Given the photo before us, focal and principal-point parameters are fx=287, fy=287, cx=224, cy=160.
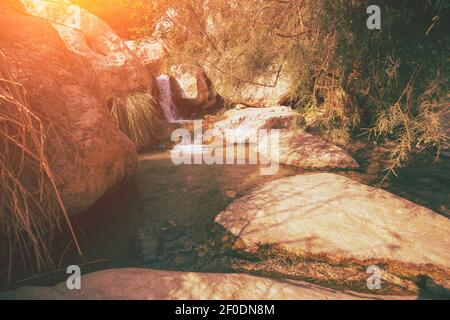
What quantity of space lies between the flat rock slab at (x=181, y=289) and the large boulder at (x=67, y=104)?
1.19m

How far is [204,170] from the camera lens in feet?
17.3

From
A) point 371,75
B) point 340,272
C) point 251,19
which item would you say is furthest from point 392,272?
point 251,19

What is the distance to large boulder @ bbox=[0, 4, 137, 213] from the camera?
303 centimetres

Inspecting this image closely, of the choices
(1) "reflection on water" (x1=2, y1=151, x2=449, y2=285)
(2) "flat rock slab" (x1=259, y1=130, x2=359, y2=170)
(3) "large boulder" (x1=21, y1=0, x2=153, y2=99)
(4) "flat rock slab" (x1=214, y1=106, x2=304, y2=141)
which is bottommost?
(1) "reflection on water" (x1=2, y1=151, x2=449, y2=285)

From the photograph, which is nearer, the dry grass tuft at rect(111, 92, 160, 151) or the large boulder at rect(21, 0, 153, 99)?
the dry grass tuft at rect(111, 92, 160, 151)

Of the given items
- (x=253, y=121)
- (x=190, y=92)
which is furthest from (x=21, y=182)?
(x=190, y=92)

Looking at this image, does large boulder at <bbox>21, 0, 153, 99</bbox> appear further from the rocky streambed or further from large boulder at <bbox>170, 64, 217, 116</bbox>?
the rocky streambed

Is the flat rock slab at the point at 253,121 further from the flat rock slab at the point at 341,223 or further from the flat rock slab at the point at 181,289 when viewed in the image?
the flat rock slab at the point at 181,289

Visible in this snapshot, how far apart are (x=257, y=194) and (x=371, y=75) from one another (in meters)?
2.55

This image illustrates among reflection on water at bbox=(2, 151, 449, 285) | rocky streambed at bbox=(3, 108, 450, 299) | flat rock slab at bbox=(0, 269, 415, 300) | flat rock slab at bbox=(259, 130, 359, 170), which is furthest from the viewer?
flat rock slab at bbox=(259, 130, 359, 170)

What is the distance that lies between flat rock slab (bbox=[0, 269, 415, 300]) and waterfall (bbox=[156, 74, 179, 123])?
6257 mm

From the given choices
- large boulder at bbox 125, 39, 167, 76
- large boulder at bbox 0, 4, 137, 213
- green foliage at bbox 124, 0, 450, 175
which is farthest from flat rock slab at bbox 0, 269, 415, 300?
large boulder at bbox 125, 39, 167, 76

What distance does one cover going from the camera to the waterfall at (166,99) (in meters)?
8.37

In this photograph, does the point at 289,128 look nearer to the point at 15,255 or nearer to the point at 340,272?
the point at 340,272
